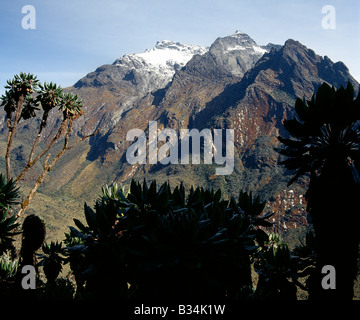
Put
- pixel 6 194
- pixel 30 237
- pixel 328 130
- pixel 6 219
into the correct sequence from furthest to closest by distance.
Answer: pixel 6 194
pixel 6 219
pixel 328 130
pixel 30 237

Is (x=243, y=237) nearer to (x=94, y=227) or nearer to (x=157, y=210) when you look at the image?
(x=157, y=210)

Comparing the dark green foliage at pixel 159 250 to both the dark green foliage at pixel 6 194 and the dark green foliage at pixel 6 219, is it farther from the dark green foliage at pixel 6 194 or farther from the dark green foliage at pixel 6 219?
the dark green foliage at pixel 6 194

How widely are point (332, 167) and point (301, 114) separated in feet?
5.66

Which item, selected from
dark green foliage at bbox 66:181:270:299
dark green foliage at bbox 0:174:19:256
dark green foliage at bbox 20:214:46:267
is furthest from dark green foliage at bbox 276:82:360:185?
dark green foliage at bbox 0:174:19:256

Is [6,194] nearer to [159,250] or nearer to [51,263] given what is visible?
[51,263]

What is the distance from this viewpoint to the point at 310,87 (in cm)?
19525

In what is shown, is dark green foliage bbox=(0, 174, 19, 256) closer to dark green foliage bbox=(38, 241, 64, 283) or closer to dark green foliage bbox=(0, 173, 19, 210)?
dark green foliage bbox=(0, 173, 19, 210)

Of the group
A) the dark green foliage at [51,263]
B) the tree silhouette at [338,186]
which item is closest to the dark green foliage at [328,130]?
the tree silhouette at [338,186]

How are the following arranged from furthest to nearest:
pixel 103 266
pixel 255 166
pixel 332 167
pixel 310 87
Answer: pixel 310 87 → pixel 255 166 → pixel 332 167 → pixel 103 266

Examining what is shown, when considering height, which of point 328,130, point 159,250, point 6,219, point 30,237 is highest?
point 328,130

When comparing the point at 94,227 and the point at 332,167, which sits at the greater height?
the point at 332,167

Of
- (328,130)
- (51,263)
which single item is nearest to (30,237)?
(51,263)
